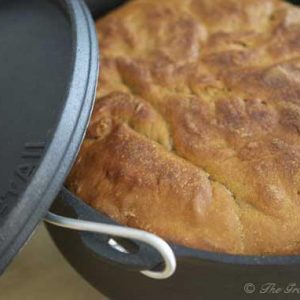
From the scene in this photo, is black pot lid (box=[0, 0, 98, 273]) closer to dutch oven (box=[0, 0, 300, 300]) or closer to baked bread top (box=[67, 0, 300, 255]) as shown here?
dutch oven (box=[0, 0, 300, 300])

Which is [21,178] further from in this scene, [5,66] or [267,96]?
[267,96]

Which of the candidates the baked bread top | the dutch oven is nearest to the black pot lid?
the dutch oven

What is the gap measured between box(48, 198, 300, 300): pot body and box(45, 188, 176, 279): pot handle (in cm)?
2

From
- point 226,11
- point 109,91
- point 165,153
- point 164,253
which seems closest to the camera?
point 164,253

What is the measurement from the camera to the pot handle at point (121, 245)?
31.2 inches

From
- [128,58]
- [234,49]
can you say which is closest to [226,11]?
[234,49]

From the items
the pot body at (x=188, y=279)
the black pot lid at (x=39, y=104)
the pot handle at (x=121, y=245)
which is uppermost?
the black pot lid at (x=39, y=104)

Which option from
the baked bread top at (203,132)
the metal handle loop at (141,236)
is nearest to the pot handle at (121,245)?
the metal handle loop at (141,236)

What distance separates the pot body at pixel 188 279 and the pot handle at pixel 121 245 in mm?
19

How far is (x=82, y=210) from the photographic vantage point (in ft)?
2.87

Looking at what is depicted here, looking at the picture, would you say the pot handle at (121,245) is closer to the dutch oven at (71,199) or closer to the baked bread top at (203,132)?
the dutch oven at (71,199)

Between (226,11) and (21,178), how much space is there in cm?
66

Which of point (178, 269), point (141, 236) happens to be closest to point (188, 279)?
point (178, 269)

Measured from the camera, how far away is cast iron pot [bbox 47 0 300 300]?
0.82 m
